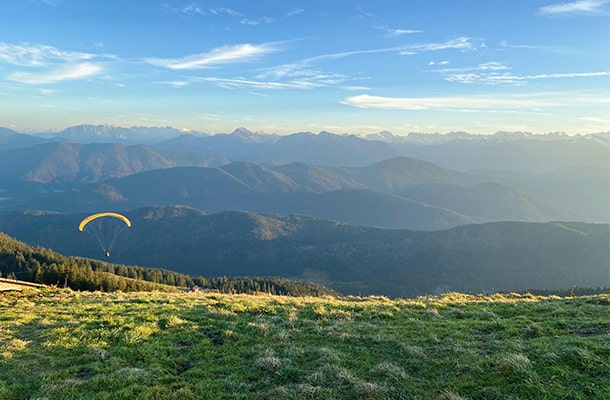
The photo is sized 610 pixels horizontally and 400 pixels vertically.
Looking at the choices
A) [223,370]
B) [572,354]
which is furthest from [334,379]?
[572,354]

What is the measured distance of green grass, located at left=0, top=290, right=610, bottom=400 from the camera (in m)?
9.74

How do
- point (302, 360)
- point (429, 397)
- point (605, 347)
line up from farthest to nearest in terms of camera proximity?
1. point (302, 360)
2. point (605, 347)
3. point (429, 397)

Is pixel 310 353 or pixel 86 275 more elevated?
pixel 310 353

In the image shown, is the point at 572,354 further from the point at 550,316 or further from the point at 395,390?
the point at 550,316

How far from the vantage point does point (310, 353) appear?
12.6m

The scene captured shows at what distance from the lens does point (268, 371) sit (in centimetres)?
1132

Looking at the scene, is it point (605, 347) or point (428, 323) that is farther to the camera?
point (428, 323)

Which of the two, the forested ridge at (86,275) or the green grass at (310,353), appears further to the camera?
the forested ridge at (86,275)

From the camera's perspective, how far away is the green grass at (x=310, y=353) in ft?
32.0

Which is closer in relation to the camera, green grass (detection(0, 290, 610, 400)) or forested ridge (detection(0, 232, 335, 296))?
green grass (detection(0, 290, 610, 400))

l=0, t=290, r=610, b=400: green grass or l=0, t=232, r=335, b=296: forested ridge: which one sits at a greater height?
l=0, t=290, r=610, b=400: green grass

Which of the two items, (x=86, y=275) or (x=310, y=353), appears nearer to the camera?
(x=310, y=353)

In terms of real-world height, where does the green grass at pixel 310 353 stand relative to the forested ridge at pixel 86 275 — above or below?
above

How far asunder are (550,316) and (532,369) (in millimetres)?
8062
